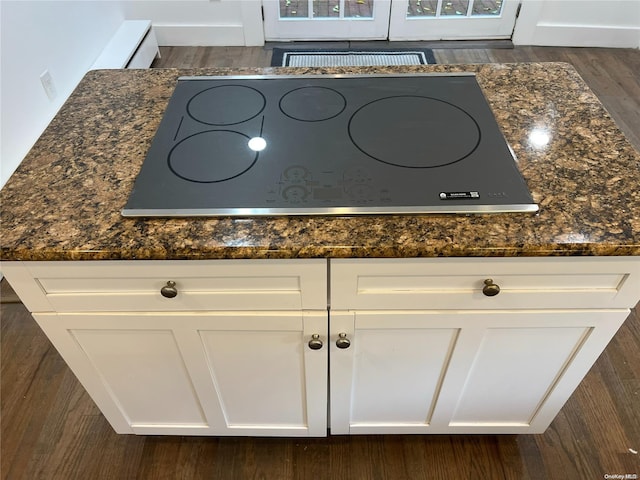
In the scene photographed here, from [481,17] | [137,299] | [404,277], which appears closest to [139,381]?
[137,299]

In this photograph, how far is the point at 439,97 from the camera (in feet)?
4.02

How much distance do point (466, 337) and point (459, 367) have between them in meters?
0.12

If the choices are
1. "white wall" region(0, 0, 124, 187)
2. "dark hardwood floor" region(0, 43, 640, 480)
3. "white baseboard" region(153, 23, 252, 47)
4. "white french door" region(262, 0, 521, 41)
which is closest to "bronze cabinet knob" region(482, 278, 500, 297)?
"dark hardwood floor" region(0, 43, 640, 480)

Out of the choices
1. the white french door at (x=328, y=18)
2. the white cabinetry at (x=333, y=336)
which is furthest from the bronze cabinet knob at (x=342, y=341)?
the white french door at (x=328, y=18)

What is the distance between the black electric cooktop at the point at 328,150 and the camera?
93cm

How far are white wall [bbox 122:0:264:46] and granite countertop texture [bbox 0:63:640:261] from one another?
2.61 m

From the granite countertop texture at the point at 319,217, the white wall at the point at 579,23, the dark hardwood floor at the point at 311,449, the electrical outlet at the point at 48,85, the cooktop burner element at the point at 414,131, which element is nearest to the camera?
the granite countertop texture at the point at 319,217

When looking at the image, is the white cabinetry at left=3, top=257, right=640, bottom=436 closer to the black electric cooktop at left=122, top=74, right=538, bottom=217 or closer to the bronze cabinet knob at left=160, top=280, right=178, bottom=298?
the bronze cabinet knob at left=160, top=280, right=178, bottom=298

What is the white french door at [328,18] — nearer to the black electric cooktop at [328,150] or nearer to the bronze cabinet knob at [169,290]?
the black electric cooktop at [328,150]

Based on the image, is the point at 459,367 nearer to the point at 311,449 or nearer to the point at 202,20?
the point at 311,449

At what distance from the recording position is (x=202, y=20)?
139 inches

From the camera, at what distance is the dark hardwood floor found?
4.93 feet

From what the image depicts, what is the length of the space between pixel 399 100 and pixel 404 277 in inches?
19.7

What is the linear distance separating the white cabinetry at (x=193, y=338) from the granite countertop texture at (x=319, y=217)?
0.06 m
